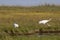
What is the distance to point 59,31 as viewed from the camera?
2369 centimetres

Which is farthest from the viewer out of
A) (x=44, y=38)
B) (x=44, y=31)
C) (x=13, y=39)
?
(x=44, y=31)

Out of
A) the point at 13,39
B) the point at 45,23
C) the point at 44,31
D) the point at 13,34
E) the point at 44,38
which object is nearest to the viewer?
the point at 13,39

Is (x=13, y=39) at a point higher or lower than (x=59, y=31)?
higher

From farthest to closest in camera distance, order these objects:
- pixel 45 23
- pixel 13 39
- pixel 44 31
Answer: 1. pixel 45 23
2. pixel 44 31
3. pixel 13 39

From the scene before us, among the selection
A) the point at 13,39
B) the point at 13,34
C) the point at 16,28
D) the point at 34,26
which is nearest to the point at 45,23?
the point at 34,26

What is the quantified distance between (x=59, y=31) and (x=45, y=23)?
139 inches

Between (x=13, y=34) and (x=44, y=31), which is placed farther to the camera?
(x=44, y=31)

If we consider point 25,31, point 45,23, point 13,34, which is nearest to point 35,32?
point 25,31

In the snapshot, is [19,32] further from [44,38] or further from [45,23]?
[45,23]

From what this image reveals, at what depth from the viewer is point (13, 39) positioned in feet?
61.7

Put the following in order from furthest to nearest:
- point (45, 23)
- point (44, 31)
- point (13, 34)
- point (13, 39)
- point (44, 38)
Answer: point (45, 23)
point (44, 31)
point (13, 34)
point (44, 38)
point (13, 39)

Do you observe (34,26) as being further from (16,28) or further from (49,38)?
(49,38)

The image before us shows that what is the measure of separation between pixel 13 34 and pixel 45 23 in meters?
6.24

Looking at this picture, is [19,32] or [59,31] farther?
[59,31]
